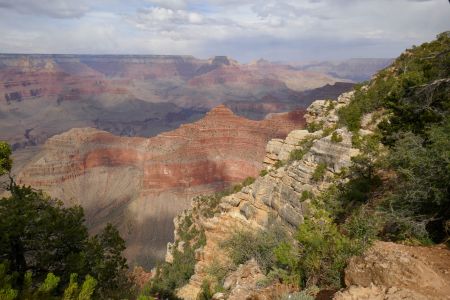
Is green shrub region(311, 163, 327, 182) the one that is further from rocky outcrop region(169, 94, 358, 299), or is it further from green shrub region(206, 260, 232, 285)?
green shrub region(206, 260, 232, 285)

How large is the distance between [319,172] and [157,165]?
6820 centimetres

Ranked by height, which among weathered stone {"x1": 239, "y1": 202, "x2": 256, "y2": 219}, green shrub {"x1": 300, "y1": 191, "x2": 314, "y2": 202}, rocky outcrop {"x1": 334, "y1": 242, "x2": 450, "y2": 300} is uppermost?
rocky outcrop {"x1": 334, "y1": 242, "x2": 450, "y2": 300}

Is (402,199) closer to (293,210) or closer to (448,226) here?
(448,226)

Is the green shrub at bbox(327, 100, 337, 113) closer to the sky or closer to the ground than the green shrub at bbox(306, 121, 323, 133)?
closer to the sky

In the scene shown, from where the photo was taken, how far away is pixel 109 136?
99562mm

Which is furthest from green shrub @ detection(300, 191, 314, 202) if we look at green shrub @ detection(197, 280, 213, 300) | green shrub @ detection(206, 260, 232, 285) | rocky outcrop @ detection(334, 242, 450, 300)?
rocky outcrop @ detection(334, 242, 450, 300)

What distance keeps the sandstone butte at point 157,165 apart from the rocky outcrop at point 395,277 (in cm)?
7237

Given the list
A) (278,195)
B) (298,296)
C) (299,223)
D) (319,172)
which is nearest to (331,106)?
(278,195)

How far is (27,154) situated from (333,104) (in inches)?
5669

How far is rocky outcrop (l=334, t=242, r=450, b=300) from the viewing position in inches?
281

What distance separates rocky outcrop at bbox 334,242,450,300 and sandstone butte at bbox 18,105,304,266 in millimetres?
72374

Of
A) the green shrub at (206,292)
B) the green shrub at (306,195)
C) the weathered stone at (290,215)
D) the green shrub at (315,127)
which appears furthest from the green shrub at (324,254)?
the green shrub at (315,127)

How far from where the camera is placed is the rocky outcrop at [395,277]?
7.13 meters

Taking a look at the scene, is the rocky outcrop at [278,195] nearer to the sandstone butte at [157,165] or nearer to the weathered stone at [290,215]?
the weathered stone at [290,215]
